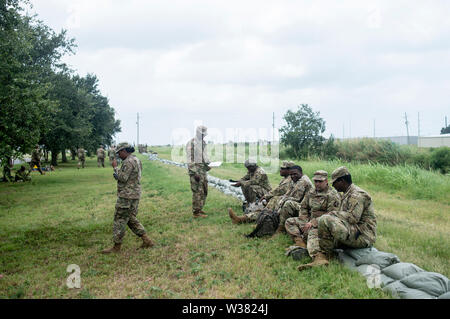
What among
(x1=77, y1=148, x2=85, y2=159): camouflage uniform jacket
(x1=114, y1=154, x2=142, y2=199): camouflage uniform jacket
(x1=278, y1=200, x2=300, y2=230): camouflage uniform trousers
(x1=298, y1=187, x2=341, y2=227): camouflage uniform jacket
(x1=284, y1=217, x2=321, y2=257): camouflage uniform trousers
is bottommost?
(x1=284, y1=217, x2=321, y2=257): camouflage uniform trousers

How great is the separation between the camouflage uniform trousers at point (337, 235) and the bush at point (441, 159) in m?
17.8

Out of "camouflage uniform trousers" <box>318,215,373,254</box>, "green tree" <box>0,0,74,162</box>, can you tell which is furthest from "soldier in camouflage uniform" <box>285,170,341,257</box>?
"green tree" <box>0,0,74,162</box>

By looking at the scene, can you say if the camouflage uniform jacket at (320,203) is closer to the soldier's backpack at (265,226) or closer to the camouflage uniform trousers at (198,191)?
the soldier's backpack at (265,226)

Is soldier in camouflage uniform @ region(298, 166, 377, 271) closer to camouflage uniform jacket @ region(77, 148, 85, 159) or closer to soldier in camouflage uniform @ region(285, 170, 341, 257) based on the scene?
soldier in camouflage uniform @ region(285, 170, 341, 257)

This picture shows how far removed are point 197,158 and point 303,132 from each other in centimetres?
2215

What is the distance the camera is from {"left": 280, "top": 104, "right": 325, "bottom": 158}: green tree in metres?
29.7

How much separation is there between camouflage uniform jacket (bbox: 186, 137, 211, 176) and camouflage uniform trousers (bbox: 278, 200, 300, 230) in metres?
3.02

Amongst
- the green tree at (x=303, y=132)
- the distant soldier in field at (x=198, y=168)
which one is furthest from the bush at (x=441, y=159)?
the distant soldier in field at (x=198, y=168)

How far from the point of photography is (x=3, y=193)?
1519 cm

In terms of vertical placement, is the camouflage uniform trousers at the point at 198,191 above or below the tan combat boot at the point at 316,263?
above

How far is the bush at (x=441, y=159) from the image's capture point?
65.2 feet
